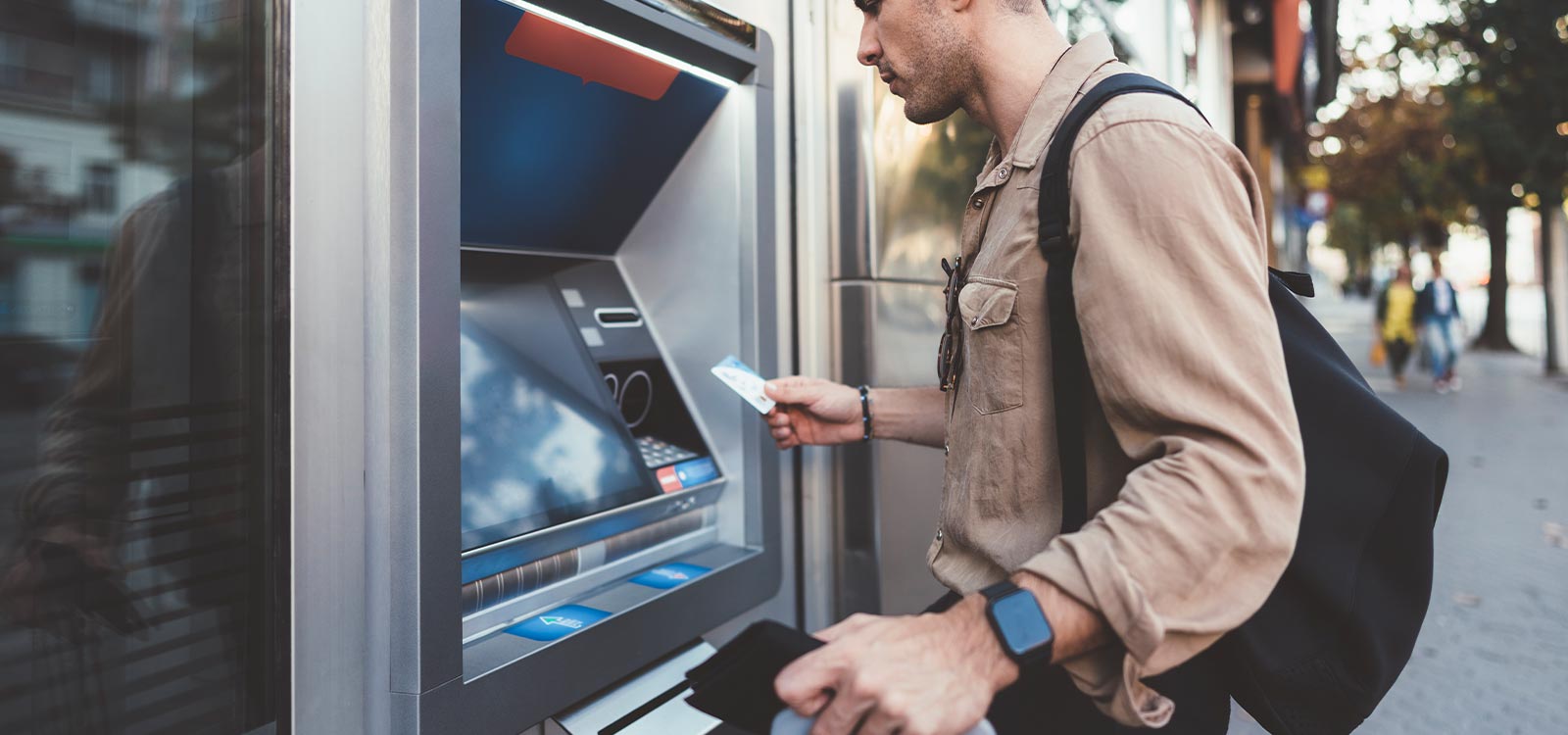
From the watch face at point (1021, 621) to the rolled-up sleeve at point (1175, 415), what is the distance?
34 mm

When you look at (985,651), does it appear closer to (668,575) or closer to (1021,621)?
(1021,621)

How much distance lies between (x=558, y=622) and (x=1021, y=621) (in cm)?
94

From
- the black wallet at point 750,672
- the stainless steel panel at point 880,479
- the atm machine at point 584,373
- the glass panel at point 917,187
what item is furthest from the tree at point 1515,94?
the black wallet at point 750,672

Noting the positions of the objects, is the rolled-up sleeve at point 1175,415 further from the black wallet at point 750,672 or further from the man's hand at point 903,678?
the black wallet at point 750,672

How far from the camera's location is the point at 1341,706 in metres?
1.19

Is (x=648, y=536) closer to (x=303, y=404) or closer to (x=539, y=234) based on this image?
(x=539, y=234)

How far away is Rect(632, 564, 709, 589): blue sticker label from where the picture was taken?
6.16ft

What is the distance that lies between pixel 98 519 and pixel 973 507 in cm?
104

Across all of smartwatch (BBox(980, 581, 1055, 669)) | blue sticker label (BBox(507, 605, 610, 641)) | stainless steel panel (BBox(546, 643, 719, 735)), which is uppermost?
smartwatch (BBox(980, 581, 1055, 669))

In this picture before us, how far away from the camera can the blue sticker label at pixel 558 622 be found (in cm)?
161

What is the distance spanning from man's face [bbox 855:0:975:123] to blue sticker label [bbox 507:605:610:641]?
964mm

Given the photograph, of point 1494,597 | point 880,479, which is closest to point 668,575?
point 880,479

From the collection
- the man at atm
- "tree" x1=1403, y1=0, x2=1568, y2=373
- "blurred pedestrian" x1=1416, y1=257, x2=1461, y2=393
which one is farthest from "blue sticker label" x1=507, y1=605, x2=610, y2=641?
"tree" x1=1403, y1=0, x2=1568, y2=373

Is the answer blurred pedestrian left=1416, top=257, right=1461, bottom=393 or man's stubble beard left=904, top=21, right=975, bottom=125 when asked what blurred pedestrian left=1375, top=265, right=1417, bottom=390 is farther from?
man's stubble beard left=904, top=21, right=975, bottom=125
